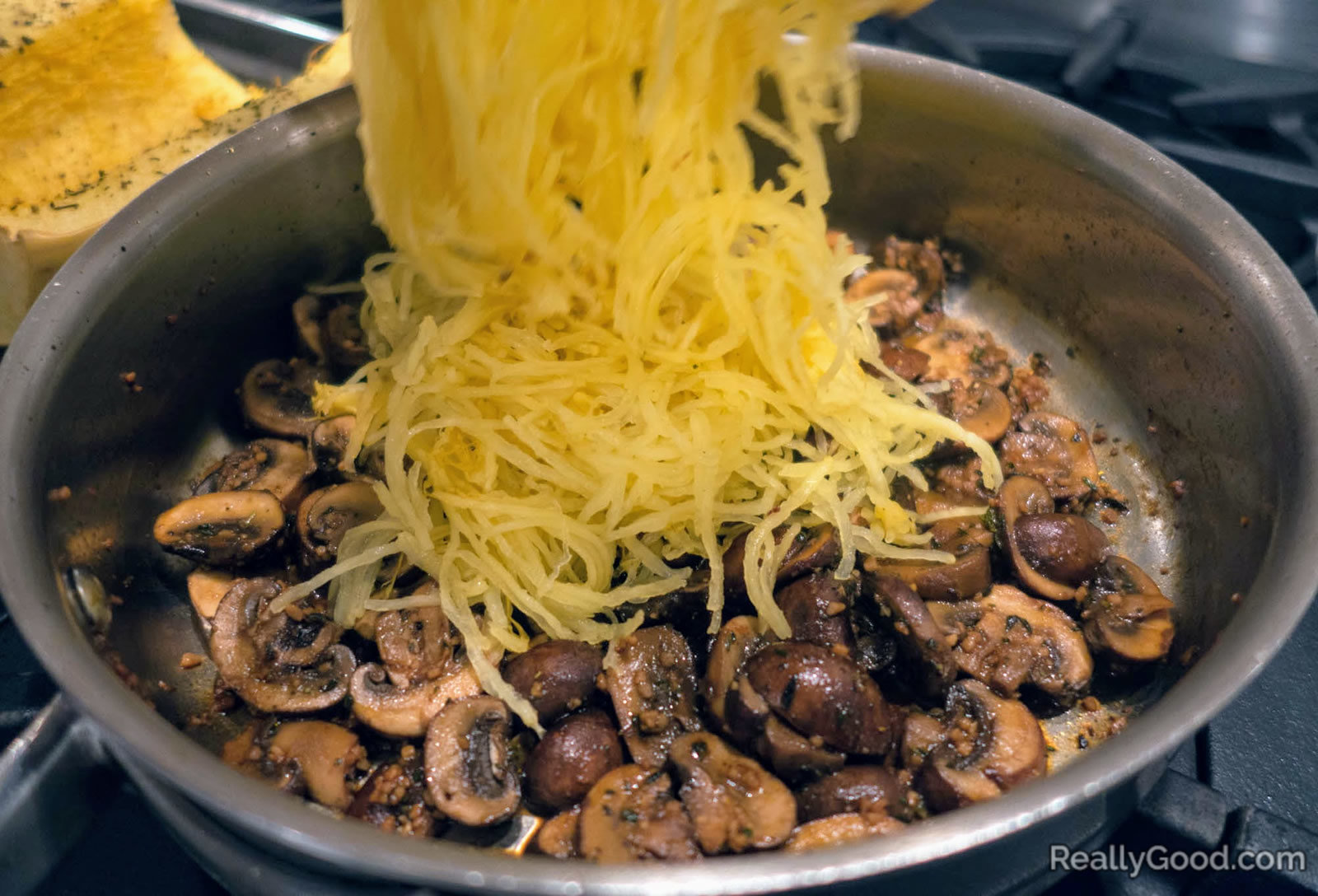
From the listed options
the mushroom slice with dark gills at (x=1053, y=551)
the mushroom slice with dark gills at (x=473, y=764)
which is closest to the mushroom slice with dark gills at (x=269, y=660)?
the mushroom slice with dark gills at (x=473, y=764)

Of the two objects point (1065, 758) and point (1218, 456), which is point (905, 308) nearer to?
point (1218, 456)

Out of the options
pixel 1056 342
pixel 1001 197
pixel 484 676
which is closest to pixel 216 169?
pixel 484 676

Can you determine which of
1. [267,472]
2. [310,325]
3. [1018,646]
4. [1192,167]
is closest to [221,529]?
[267,472]

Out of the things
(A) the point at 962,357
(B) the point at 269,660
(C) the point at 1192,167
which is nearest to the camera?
(B) the point at 269,660

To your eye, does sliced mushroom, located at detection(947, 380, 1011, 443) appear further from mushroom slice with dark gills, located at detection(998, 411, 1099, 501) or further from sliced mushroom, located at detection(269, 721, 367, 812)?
sliced mushroom, located at detection(269, 721, 367, 812)

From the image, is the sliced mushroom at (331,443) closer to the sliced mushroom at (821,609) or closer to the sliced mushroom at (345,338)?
the sliced mushroom at (345,338)

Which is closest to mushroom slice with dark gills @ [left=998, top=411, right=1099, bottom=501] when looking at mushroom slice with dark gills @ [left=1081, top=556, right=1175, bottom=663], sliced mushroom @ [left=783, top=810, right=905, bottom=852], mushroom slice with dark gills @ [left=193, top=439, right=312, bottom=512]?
mushroom slice with dark gills @ [left=1081, top=556, right=1175, bottom=663]

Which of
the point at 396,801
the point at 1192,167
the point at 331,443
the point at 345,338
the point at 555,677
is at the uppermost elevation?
the point at 1192,167

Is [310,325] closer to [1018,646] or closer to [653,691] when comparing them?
[653,691]

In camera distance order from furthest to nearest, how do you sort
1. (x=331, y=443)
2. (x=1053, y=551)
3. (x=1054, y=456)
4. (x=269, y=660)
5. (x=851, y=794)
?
1. (x=1054, y=456)
2. (x=331, y=443)
3. (x=1053, y=551)
4. (x=269, y=660)
5. (x=851, y=794)
